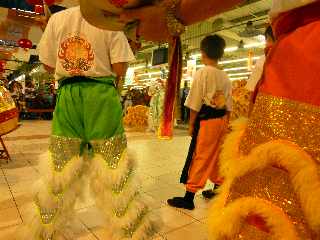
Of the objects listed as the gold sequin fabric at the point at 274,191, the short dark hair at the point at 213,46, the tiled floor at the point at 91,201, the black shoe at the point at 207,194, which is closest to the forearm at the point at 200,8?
the gold sequin fabric at the point at 274,191

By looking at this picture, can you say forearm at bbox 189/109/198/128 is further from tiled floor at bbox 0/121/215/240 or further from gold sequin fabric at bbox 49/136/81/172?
gold sequin fabric at bbox 49/136/81/172

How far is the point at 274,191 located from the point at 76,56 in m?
1.43

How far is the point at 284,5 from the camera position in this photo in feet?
2.30

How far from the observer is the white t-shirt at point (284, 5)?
2.18 ft

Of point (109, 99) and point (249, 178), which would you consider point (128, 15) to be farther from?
point (109, 99)

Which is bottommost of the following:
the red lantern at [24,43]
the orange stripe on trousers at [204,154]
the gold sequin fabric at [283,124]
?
the orange stripe on trousers at [204,154]

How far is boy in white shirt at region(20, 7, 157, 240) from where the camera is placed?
69.9 inches

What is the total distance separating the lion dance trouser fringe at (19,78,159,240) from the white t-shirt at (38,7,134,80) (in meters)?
0.09

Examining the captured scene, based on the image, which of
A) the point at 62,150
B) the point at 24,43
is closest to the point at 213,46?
the point at 62,150

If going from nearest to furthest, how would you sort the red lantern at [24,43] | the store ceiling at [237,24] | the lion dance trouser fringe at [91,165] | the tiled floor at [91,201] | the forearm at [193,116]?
the lion dance trouser fringe at [91,165], the tiled floor at [91,201], the forearm at [193,116], the store ceiling at [237,24], the red lantern at [24,43]

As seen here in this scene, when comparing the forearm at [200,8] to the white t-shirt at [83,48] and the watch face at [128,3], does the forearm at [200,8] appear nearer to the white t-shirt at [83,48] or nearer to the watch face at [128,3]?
the watch face at [128,3]

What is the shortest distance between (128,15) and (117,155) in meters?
1.16

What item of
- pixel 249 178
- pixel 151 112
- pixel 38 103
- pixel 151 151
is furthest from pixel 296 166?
pixel 38 103

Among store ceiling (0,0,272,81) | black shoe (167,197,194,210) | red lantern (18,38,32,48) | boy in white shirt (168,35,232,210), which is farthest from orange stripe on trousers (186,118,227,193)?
red lantern (18,38,32,48)
